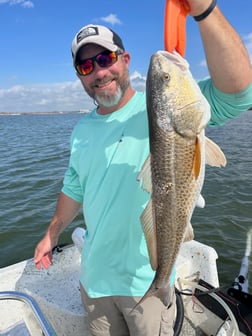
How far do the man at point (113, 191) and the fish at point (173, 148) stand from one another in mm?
401

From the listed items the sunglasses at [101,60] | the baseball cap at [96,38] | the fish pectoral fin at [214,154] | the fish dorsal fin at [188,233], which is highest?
the baseball cap at [96,38]

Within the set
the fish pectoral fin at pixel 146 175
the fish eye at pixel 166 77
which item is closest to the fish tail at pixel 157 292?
the fish pectoral fin at pixel 146 175

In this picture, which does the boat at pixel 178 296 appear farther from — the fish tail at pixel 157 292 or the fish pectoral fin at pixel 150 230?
the fish pectoral fin at pixel 150 230

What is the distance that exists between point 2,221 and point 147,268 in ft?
26.5

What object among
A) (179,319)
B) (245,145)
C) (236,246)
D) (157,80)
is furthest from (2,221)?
(245,145)

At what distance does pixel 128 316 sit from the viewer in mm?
2721

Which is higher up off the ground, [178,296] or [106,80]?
[106,80]

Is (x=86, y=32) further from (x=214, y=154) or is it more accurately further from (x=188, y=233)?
(x=188, y=233)

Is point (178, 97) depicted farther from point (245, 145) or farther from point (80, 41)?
point (245, 145)

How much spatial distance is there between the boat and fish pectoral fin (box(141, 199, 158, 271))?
1.42 metres

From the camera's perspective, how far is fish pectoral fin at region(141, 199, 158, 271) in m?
2.13

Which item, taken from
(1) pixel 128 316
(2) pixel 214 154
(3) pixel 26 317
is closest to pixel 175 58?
(2) pixel 214 154

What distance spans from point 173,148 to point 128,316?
1.62 m

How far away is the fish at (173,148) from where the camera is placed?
6.22ft
